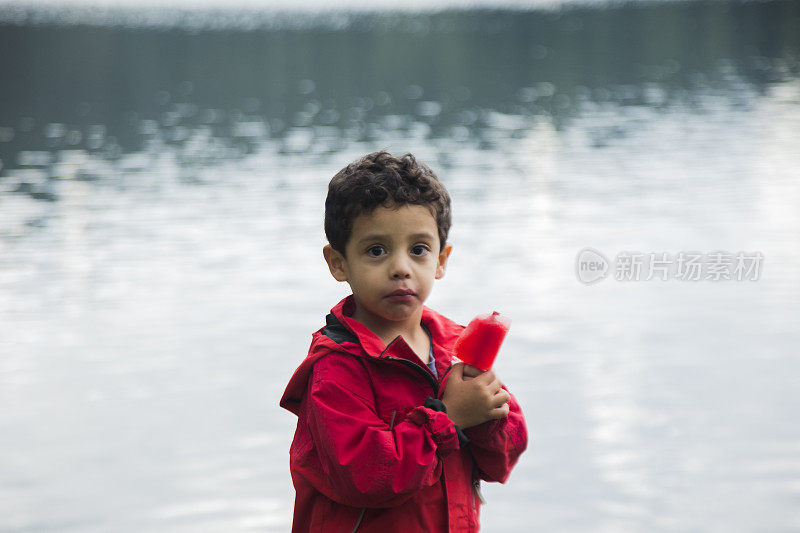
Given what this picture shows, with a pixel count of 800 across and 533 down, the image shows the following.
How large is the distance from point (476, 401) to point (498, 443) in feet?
0.34

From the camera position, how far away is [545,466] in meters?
4.71

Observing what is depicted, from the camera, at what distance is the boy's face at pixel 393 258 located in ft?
5.06

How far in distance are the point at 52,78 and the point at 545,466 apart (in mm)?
31565

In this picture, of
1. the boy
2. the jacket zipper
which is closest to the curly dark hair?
the boy

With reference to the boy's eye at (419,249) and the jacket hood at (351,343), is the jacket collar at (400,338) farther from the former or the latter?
the boy's eye at (419,249)

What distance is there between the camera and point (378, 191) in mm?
1543

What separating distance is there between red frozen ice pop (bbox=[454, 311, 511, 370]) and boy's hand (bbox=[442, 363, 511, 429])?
23 millimetres

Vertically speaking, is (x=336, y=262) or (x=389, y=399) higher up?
(x=336, y=262)

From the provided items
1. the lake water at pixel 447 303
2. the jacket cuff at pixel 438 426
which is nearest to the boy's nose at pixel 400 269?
the jacket cuff at pixel 438 426

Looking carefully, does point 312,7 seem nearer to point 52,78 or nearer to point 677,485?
point 52,78

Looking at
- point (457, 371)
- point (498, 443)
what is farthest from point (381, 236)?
point (498, 443)

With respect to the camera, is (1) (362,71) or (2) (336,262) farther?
(1) (362,71)

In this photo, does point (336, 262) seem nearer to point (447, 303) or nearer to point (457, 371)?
point (457, 371)

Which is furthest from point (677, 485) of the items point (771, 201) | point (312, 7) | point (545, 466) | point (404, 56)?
point (312, 7)
